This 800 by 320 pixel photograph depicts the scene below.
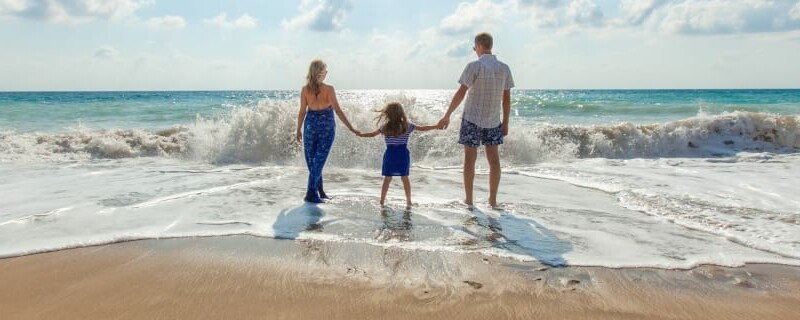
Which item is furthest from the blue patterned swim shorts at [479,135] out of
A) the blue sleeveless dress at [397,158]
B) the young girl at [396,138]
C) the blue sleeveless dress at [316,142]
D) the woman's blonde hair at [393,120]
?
the blue sleeveless dress at [316,142]

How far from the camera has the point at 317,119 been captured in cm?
609

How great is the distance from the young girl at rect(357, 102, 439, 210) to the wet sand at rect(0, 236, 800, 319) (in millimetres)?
1706

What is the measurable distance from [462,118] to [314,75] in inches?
65.5

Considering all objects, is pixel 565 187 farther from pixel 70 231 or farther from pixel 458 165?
pixel 70 231

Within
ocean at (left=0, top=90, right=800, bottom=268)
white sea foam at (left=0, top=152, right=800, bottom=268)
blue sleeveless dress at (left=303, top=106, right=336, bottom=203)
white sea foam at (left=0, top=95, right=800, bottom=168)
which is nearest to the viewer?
white sea foam at (left=0, top=152, right=800, bottom=268)

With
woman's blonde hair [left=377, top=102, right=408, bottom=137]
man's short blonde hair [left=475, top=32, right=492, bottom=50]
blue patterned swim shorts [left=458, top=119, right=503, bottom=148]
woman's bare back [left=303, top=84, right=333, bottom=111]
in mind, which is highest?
man's short blonde hair [left=475, top=32, right=492, bottom=50]

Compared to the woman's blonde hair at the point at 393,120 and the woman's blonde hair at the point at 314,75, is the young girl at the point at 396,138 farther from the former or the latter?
the woman's blonde hair at the point at 314,75

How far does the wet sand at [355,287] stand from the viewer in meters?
3.04

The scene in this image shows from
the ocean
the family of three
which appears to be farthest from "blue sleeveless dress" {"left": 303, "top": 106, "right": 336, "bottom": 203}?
the ocean

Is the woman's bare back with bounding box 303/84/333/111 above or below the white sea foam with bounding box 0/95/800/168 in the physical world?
above

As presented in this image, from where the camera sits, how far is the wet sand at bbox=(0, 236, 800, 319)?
3.04 meters

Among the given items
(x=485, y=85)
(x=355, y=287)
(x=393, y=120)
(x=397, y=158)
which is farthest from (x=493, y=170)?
(x=355, y=287)

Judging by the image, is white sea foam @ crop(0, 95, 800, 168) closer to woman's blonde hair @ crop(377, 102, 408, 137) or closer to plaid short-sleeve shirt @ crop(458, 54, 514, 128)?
woman's blonde hair @ crop(377, 102, 408, 137)

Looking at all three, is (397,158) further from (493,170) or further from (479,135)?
(493,170)
